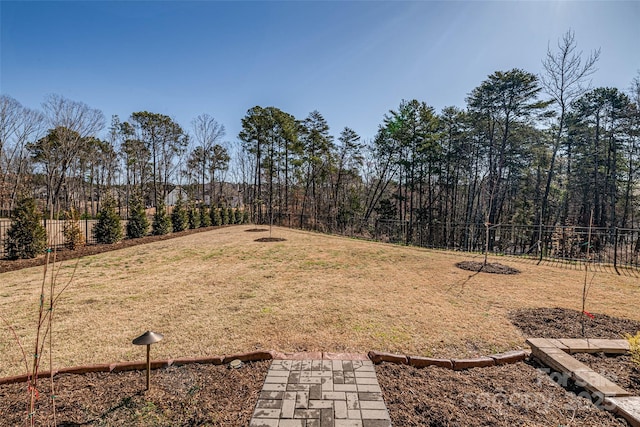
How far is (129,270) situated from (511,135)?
19506 millimetres

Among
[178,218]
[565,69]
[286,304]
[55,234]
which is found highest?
[565,69]

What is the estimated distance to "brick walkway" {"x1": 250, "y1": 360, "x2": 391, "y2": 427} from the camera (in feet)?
5.91

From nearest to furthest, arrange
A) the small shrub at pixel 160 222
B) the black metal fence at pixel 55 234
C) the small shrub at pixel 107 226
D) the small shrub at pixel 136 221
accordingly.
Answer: the black metal fence at pixel 55 234 < the small shrub at pixel 107 226 < the small shrub at pixel 136 221 < the small shrub at pixel 160 222

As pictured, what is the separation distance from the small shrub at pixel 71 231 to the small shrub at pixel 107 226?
86 cm

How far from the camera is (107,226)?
956cm

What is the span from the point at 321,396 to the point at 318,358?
20.8 inches

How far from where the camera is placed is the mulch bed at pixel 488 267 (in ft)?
20.4

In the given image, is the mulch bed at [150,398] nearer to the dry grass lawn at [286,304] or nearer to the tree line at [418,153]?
the dry grass lawn at [286,304]

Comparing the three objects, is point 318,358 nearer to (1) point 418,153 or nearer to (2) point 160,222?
(2) point 160,222

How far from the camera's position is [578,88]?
12547 mm

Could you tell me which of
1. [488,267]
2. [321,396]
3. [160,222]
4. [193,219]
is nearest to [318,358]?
[321,396]

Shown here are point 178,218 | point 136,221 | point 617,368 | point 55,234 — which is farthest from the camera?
point 178,218

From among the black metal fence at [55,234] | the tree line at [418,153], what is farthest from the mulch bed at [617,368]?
the tree line at [418,153]

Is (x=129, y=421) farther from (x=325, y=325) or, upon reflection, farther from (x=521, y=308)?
(x=521, y=308)
